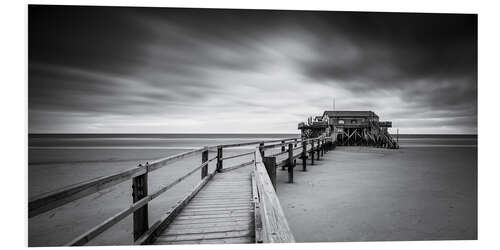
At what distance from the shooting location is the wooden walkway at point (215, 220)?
98.7 inches

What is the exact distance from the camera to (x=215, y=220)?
2.92 m

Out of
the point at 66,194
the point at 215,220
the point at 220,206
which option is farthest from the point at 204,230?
the point at 66,194

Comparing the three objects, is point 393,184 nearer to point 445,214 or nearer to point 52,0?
point 445,214

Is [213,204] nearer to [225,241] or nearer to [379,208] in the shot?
[225,241]

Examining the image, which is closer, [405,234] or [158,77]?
[405,234]

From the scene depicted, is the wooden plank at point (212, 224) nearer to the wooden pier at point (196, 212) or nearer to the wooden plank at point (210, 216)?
the wooden pier at point (196, 212)

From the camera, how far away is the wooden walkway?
2.51 meters

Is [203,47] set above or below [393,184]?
above

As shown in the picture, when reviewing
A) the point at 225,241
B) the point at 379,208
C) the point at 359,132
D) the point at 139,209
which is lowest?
the point at 379,208

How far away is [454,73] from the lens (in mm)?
5832

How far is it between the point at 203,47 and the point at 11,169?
493 cm

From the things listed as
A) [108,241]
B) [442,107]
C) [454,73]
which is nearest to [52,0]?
[108,241]

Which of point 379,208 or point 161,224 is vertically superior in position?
point 161,224

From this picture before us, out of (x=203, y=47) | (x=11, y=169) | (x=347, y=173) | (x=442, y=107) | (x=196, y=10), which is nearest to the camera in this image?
(x=11, y=169)
